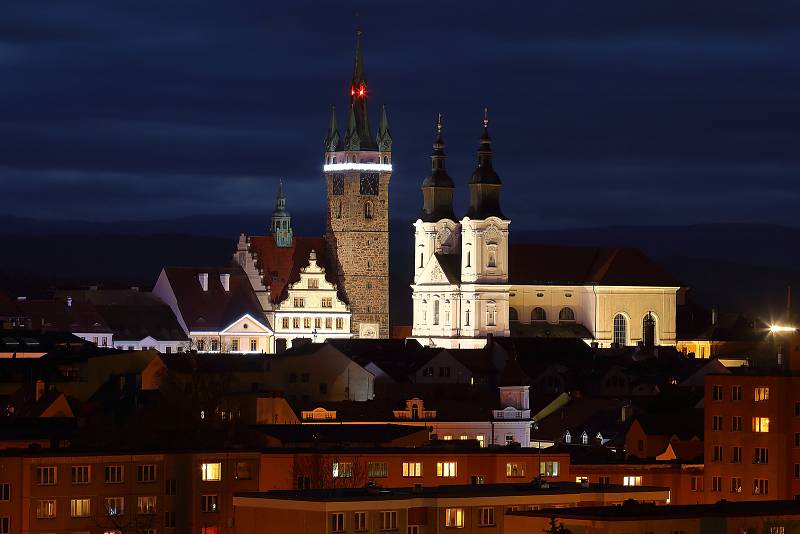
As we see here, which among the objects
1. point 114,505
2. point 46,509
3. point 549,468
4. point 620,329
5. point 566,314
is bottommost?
point 46,509

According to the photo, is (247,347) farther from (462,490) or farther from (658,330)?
(462,490)

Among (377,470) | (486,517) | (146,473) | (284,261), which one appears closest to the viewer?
(486,517)

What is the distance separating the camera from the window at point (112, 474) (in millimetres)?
79188

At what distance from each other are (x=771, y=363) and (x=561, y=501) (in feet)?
107

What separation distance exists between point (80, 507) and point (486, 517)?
1395cm

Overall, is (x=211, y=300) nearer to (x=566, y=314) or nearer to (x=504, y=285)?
(x=504, y=285)

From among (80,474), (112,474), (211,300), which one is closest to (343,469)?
(112,474)

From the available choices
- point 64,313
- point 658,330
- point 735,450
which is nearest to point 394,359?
point 64,313

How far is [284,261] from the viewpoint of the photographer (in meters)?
195

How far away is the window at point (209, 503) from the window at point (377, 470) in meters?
4.92

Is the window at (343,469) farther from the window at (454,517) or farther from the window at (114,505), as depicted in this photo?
the window at (454,517)

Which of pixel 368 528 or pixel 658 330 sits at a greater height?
pixel 658 330

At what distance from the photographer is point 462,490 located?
7175 centimetres

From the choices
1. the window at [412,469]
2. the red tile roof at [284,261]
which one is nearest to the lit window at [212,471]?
the window at [412,469]
